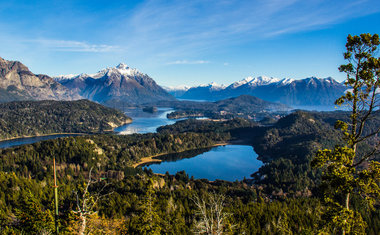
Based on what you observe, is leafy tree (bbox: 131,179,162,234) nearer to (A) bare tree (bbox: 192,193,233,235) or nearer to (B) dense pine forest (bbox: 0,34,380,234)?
(B) dense pine forest (bbox: 0,34,380,234)

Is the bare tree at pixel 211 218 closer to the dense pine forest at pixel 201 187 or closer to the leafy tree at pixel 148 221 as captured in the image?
the dense pine forest at pixel 201 187

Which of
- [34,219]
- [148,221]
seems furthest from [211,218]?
[34,219]

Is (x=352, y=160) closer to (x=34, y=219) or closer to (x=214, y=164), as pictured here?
(x=34, y=219)

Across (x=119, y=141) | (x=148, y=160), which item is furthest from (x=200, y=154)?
(x=119, y=141)

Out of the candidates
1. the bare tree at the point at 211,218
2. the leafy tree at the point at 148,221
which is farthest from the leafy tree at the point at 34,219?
the bare tree at the point at 211,218

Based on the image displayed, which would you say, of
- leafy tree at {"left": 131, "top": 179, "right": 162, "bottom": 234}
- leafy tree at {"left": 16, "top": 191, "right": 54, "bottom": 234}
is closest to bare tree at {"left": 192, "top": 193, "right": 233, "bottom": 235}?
leafy tree at {"left": 131, "top": 179, "right": 162, "bottom": 234}

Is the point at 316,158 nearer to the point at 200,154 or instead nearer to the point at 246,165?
the point at 246,165

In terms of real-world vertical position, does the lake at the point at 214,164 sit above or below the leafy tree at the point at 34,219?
below

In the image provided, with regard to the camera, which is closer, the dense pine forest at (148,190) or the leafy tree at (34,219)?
the leafy tree at (34,219)
